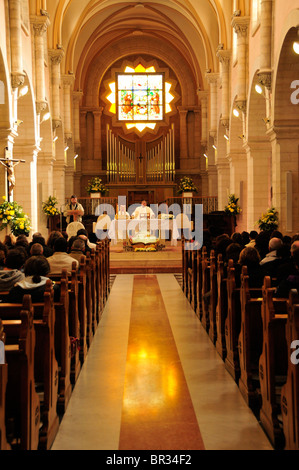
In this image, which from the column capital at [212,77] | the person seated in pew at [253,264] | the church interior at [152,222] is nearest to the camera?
the church interior at [152,222]

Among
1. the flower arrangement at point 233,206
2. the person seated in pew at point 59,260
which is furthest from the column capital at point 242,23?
the person seated in pew at point 59,260

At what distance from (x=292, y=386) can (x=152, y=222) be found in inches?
531

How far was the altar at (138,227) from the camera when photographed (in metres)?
17.0

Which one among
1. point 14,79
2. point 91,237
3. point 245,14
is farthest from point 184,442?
point 245,14

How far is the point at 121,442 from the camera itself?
4.12 meters

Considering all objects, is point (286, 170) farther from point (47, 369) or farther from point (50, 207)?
point (47, 369)

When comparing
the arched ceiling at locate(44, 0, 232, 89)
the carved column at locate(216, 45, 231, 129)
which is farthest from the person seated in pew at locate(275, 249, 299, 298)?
the arched ceiling at locate(44, 0, 232, 89)

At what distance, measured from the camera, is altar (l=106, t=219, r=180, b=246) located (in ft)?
55.9

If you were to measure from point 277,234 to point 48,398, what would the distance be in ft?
16.7

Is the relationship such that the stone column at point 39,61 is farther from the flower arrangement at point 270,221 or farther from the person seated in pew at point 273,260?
the person seated in pew at point 273,260

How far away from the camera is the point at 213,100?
23.0 m

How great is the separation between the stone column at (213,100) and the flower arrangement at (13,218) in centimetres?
1217

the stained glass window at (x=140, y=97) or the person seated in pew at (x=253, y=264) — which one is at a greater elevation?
the stained glass window at (x=140, y=97)

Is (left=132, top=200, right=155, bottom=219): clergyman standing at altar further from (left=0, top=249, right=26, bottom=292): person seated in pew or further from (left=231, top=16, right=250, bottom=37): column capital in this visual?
(left=0, top=249, right=26, bottom=292): person seated in pew
